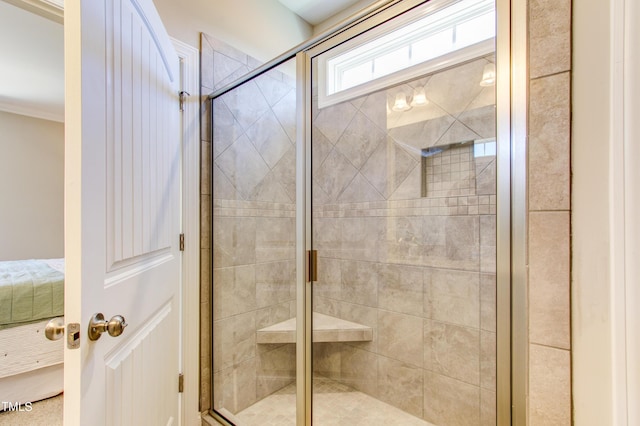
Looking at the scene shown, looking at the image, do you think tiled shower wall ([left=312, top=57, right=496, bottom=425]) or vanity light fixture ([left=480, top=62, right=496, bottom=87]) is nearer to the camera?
vanity light fixture ([left=480, top=62, right=496, bottom=87])

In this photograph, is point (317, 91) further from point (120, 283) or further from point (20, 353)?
point (20, 353)

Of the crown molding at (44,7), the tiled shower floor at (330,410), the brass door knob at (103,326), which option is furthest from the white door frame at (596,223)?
the crown molding at (44,7)

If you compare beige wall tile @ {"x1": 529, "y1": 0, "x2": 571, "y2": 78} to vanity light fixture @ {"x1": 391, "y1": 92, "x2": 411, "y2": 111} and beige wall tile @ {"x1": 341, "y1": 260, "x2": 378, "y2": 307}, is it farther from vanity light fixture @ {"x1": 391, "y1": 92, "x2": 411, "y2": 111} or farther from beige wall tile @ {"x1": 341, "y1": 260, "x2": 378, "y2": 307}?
beige wall tile @ {"x1": 341, "y1": 260, "x2": 378, "y2": 307}

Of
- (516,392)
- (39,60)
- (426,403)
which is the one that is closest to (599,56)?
(516,392)

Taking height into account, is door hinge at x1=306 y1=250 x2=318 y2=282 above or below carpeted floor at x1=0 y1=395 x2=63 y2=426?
above

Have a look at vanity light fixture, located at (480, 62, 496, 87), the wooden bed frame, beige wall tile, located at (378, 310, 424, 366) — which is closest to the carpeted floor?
the wooden bed frame

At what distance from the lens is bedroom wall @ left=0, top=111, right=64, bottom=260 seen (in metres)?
3.68

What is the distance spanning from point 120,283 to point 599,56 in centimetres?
127

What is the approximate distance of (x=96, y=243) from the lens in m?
0.74

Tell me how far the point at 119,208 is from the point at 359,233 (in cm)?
152

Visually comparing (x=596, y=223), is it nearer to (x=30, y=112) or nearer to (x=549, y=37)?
(x=549, y=37)

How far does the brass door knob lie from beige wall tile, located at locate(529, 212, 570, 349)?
1010mm

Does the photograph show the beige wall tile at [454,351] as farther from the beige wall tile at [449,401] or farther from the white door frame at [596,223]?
the white door frame at [596,223]

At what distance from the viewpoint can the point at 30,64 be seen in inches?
109
